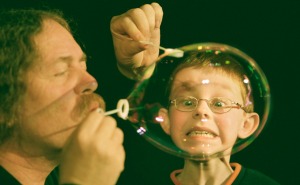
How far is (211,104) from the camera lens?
3.70 feet

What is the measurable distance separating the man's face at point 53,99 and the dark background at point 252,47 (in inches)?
20.7

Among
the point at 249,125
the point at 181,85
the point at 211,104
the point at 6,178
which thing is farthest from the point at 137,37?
the point at 6,178

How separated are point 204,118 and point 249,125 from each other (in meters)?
0.19

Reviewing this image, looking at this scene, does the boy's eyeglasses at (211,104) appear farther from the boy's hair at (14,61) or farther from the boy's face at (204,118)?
the boy's hair at (14,61)

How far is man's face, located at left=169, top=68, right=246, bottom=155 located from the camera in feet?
3.70

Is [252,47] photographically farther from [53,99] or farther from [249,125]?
[53,99]

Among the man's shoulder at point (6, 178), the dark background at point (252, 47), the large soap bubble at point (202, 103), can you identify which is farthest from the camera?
the dark background at point (252, 47)

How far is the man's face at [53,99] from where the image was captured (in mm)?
1083

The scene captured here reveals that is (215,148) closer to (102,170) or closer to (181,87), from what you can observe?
(181,87)

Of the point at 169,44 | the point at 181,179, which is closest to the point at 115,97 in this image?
the point at 169,44

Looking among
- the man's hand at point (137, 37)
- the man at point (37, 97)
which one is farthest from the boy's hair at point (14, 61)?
the man's hand at point (137, 37)

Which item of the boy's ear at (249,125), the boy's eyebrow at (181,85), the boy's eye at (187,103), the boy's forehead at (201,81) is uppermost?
the boy's forehead at (201,81)

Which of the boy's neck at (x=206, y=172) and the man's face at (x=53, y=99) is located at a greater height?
the man's face at (x=53, y=99)

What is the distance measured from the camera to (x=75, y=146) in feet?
2.94
